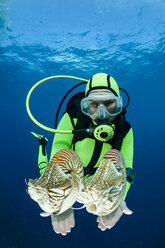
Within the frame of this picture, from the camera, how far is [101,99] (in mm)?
2600

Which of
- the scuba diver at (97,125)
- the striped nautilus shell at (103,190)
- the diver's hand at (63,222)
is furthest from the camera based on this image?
the scuba diver at (97,125)

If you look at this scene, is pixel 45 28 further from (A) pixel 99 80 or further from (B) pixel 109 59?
(A) pixel 99 80

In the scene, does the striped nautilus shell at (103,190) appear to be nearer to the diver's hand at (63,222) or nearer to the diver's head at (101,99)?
the diver's hand at (63,222)

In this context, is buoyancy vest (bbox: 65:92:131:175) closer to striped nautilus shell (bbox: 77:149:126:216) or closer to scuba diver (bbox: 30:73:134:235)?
scuba diver (bbox: 30:73:134:235)

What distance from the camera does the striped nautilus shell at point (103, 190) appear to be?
54.2 inches

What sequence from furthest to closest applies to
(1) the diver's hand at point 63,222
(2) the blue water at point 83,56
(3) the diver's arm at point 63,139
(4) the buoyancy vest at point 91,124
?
(2) the blue water at point 83,56
(4) the buoyancy vest at point 91,124
(3) the diver's arm at point 63,139
(1) the diver's hand at point 63,222

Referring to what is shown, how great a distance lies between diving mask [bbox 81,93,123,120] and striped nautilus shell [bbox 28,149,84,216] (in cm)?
110

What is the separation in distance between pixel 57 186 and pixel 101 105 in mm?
1458

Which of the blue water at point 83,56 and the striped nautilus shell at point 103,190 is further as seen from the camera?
the blue water at point 83,56

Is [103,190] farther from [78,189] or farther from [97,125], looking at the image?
[97,125]

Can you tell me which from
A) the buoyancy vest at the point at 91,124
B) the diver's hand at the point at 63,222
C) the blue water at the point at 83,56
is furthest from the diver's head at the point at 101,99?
the blue water at the point at 83,56

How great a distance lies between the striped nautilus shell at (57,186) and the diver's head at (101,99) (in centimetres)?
112

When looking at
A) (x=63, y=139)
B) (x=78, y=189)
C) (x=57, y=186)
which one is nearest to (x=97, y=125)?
(x=63, y=139)

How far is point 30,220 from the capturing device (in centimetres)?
1369
